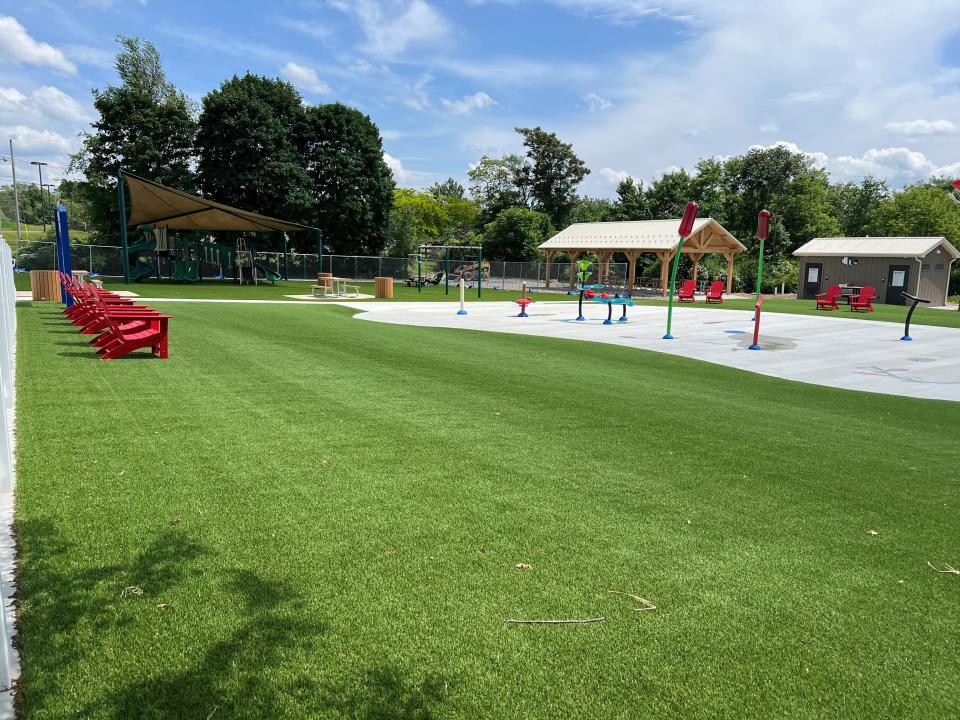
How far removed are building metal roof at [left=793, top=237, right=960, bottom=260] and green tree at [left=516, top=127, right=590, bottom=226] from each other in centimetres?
3528

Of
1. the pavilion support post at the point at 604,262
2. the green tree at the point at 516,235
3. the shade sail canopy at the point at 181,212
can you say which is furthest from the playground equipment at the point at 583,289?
the green tree at the point at 516,235

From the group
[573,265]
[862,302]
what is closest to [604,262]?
[573,265]

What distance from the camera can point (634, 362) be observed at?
511 inches

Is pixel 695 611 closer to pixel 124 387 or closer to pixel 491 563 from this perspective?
pixel 491 563

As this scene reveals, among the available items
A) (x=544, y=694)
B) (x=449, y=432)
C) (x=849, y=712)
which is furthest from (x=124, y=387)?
(x=849, y=712)

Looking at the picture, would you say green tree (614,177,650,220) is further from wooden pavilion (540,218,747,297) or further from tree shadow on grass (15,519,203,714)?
tree shadow on grass (15,519,203,714)

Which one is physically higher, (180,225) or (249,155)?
(249,155)

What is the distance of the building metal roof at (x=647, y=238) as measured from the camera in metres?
37.5

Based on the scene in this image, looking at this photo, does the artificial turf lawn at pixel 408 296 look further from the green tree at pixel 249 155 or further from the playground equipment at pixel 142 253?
the green tree at pixel 249 155

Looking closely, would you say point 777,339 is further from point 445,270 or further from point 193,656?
point 445,270

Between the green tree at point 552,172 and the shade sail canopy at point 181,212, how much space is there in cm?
4458

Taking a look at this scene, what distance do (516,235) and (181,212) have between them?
104 feet

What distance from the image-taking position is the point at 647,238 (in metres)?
38.4

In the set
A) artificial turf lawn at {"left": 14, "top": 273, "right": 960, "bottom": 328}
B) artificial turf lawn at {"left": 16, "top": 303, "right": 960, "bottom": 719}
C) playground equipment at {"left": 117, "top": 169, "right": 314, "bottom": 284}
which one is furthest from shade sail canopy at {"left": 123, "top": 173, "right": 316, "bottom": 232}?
artificial turf lawn at {"left": 16, "top": 303, "right": 960, "bottom": 719}
